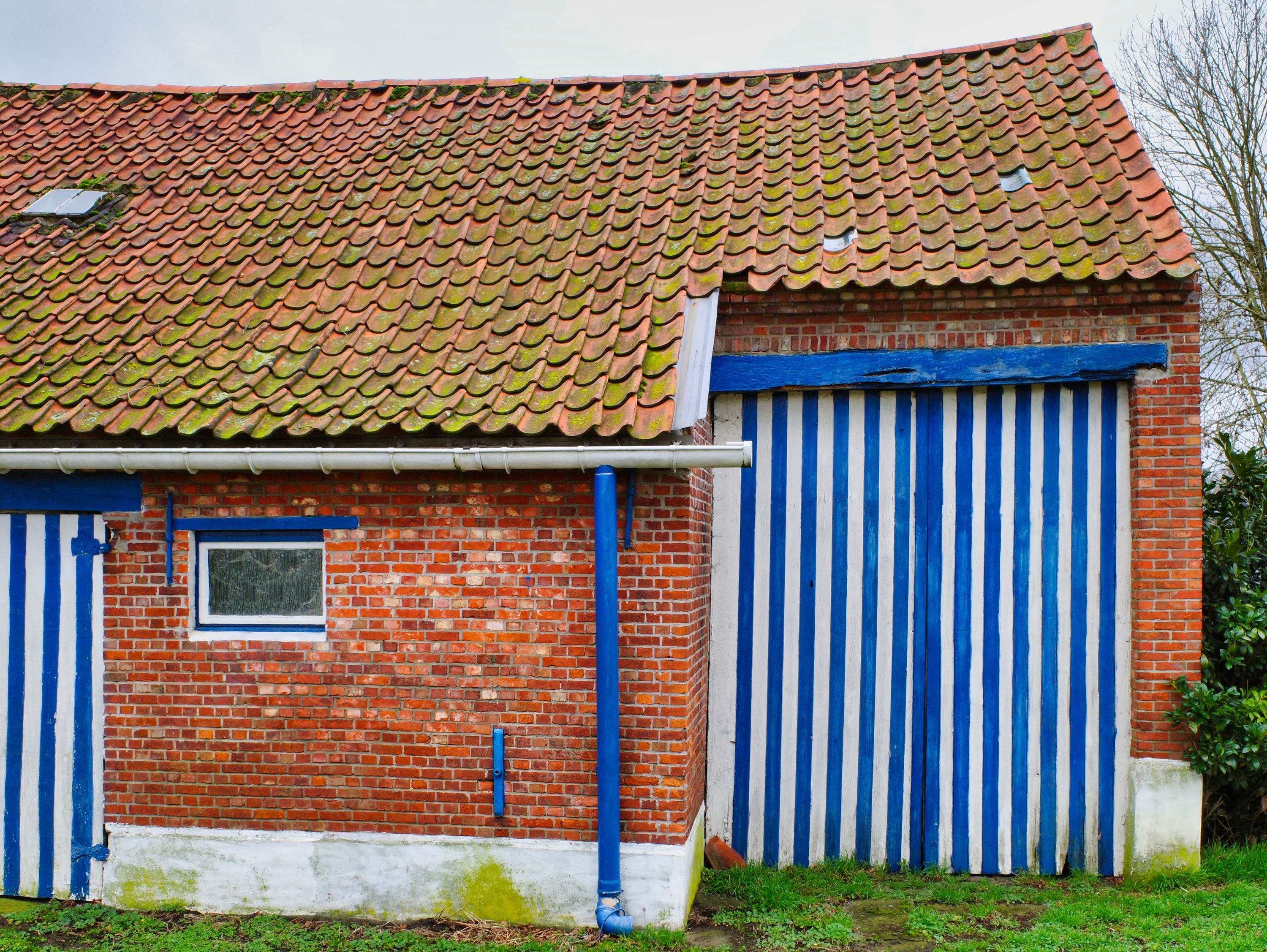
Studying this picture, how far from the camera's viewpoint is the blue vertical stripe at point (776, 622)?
6.10 metres

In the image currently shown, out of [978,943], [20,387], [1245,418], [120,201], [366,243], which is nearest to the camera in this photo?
[978,943]

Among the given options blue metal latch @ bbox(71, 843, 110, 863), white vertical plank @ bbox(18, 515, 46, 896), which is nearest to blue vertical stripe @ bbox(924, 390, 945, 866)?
blue metal latch @ bbox(71, 843, 110, 863)

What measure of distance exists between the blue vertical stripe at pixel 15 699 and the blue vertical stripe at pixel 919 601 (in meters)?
5.57

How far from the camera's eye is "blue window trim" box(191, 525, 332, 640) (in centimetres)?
539

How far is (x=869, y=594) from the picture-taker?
605 cm

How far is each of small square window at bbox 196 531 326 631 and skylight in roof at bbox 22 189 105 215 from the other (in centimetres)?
357

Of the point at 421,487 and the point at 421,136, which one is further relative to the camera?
the point at 421,136

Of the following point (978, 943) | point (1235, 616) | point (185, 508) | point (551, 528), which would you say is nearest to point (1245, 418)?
point (1235, 616)

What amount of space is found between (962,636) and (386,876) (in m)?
3.84

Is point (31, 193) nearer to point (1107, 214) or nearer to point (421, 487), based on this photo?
point (421, 487)

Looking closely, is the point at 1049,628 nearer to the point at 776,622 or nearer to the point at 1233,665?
the point at 1233,665

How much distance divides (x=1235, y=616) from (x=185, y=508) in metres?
6.60

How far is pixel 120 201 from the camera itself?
7.43m

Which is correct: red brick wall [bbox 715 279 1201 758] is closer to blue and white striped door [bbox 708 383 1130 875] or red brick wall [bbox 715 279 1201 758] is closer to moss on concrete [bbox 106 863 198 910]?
blue and white striped door [bbox 708 383 1130 875]
